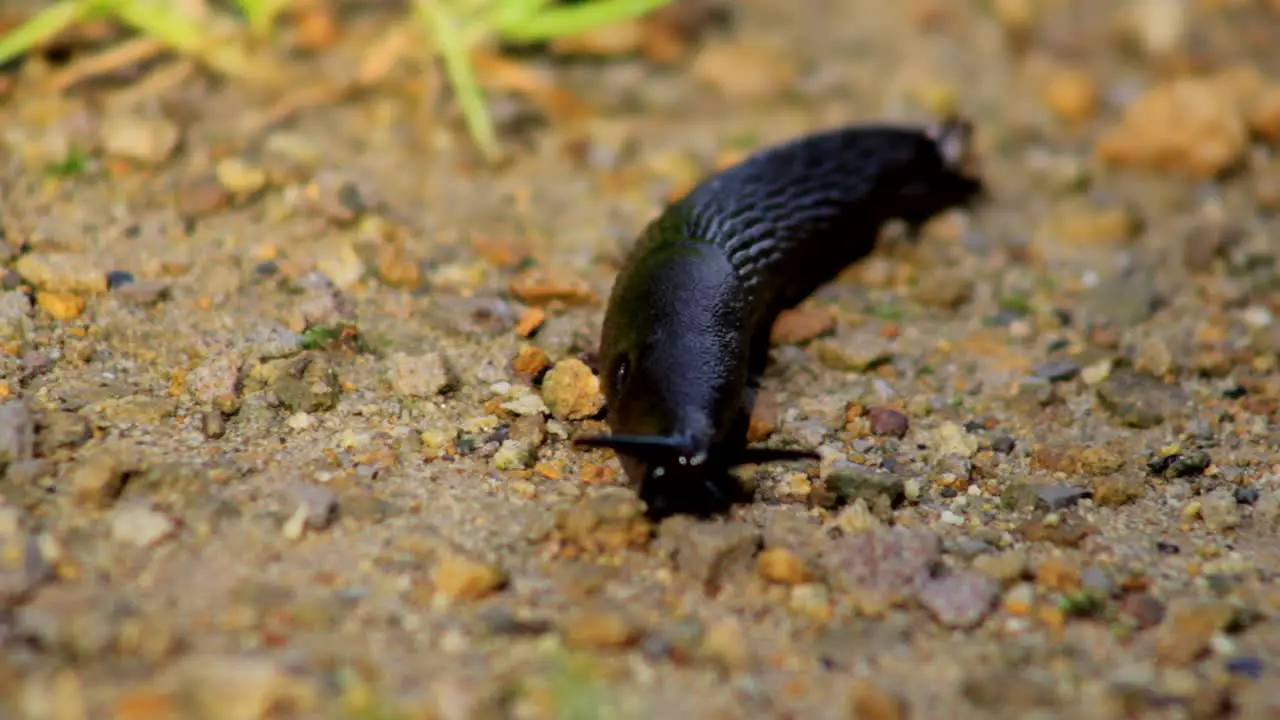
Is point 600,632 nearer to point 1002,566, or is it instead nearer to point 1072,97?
point 1002,566

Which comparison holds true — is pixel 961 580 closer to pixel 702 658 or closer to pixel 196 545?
pixel 702 658

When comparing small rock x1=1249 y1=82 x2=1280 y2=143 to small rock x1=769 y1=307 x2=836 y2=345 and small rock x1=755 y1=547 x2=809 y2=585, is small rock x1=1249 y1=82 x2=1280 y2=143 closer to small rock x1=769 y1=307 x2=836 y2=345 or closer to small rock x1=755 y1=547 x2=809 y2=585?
small rock x1=769 y1=307 x2=836 y2=345

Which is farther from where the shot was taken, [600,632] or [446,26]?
[446,26]

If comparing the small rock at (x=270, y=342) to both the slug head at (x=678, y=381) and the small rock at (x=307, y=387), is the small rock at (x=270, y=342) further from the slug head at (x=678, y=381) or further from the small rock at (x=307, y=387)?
the slug head at (x=678, y=381)

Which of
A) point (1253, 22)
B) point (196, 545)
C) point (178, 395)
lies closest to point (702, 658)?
point (196, 545)

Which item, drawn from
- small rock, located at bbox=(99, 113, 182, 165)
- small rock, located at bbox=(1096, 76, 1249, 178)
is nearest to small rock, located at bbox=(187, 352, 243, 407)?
small rock, located at bbox=(99, 113, 182, 165)

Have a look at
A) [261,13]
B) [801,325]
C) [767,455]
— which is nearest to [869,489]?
[767,455]
